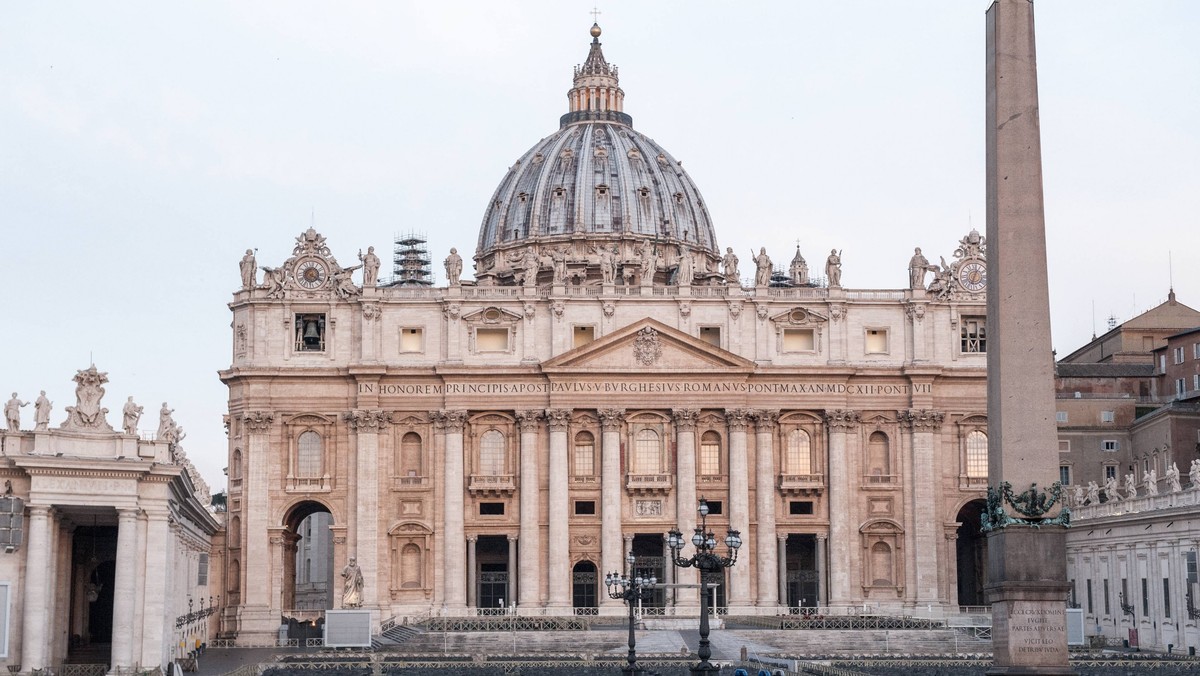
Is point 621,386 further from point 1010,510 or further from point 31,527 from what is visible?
point 1010,510

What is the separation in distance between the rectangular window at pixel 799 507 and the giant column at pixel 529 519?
496 inches

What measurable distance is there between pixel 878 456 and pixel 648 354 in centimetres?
1287

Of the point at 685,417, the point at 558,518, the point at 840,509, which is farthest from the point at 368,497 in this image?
the point at 840,509

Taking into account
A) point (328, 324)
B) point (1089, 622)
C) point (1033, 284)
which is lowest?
point (1089, 622)

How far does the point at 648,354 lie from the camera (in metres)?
93.9

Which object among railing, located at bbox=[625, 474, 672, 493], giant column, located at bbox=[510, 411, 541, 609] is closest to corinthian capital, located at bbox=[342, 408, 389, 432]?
giant column, located at bbox=[510, 411, 541, 609]

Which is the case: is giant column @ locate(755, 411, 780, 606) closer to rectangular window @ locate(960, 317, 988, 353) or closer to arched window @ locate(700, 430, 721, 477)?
arched window @ locate(700, 430, 721, 477)

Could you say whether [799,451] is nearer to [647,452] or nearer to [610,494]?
[647,452]

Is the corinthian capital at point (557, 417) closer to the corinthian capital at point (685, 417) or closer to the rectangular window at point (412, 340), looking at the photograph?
the corinthian capital at point (685, 417)

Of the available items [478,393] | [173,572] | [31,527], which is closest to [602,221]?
[478,393]

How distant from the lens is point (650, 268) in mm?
100375

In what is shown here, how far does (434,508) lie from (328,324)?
34.4ft

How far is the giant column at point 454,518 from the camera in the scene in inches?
3627

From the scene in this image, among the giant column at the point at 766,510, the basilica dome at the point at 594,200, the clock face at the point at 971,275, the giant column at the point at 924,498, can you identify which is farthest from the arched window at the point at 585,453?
the basilica dome at the point at 594,200
